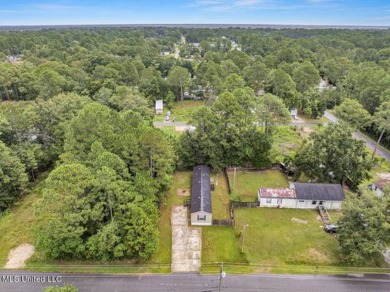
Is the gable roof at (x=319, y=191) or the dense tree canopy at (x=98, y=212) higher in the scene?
the dense tree canopy at (x=98, y=212)

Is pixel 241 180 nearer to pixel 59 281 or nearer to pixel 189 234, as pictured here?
pixel 189 234

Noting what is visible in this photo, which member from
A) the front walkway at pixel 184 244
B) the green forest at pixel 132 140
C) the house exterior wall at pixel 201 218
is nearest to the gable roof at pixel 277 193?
the green forest at pixel 132 140

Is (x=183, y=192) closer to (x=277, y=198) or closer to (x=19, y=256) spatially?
(x=277, y=198)

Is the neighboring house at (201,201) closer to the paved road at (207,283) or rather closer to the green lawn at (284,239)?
the green lawn at (284,239)

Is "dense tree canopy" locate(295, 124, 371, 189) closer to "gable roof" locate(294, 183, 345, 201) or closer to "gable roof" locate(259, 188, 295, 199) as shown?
"gable roof" locate(294, 183, 345, 201)

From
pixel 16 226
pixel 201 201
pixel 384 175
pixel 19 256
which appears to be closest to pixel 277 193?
pixel 201 201

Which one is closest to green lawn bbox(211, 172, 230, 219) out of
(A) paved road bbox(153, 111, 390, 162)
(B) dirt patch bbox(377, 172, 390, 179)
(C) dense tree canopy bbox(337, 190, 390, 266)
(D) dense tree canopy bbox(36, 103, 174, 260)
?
(D) dense tree canopy bbox(36, 103, 174, 260)
